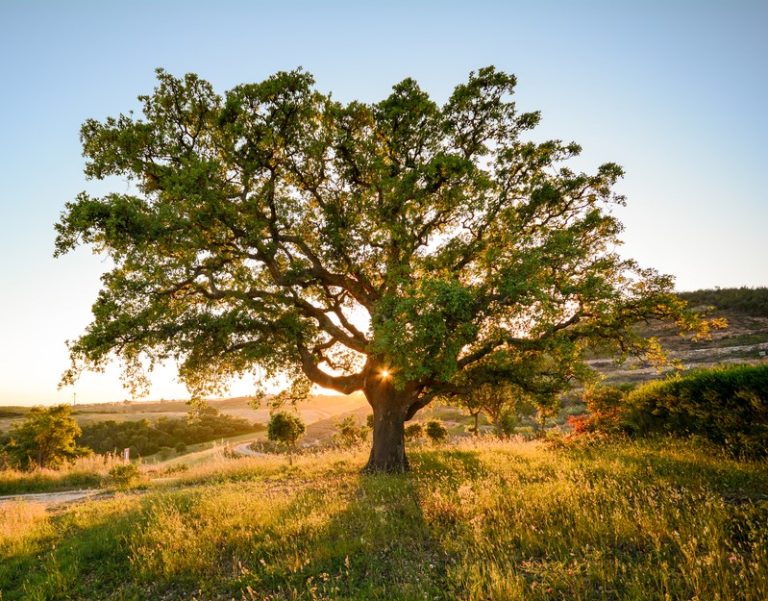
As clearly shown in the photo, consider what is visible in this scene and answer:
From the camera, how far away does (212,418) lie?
2403 inches

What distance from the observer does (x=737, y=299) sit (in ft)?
187

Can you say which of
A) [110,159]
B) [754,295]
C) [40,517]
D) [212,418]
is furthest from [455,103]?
[754,295]

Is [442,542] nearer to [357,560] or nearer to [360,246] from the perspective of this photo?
[357,560]

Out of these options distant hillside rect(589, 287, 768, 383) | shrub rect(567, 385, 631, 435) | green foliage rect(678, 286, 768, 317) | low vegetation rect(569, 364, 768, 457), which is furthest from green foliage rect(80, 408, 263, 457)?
green foliage rect(678, 286, 768, 317)

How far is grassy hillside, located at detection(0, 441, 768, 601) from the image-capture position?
435cm

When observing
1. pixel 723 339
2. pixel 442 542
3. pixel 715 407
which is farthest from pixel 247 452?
pixel 723 339

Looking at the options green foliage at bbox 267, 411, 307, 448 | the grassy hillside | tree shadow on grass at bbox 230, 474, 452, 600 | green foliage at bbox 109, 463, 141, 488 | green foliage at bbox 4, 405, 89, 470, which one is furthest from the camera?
green foliage at bbox 4, 405, 89, 470

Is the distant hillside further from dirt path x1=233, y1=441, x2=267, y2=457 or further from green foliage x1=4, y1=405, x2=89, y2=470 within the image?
green foliage x1=4, y1=405, x2=89, y2=470

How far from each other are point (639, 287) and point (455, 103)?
316 inches

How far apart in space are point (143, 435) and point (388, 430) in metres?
45.6

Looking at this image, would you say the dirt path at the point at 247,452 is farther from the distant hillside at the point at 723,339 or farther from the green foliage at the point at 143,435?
the distant hillside at the point at 723,339

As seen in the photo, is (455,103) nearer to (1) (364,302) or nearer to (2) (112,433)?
(1) (364,302)

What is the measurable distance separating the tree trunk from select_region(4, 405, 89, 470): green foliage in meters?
28.7

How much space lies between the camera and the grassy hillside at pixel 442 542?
4.35m
